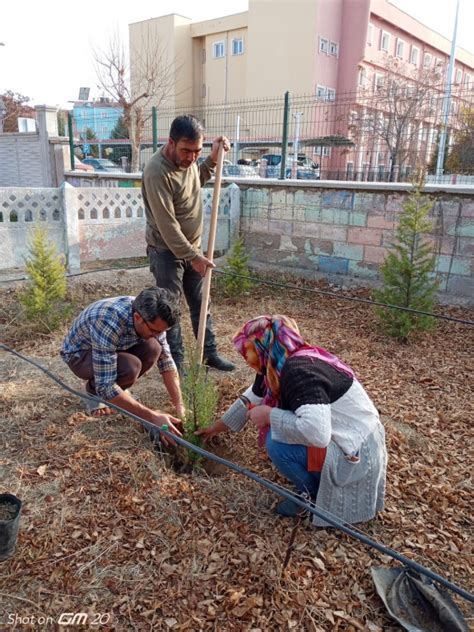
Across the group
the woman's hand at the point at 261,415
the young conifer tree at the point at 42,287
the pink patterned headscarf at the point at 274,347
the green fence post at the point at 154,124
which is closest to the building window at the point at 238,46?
the green fence post at the point at 154,124

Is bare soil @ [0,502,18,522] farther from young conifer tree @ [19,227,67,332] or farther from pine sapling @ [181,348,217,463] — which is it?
young conifer tree @ [19,227,67,332]

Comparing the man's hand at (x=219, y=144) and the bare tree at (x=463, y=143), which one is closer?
the man's hand at (x=219, y=144)

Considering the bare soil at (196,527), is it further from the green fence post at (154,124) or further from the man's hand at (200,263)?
the green fence post at (154,124)

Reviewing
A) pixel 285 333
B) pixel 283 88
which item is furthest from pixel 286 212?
pixel 283 88

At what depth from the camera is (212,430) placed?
103 inches

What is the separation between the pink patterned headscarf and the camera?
2.10m

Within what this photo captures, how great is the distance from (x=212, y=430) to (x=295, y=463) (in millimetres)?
555

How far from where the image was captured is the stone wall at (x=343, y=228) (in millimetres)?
5555

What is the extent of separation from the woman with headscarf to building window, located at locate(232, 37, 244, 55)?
34.5 metres

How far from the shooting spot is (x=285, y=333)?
2107 mm

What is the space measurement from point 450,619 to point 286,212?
5.76 metres

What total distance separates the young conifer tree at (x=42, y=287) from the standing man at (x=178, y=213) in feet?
5.08

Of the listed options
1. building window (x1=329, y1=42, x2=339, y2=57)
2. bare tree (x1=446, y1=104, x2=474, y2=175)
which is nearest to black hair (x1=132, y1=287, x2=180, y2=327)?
bare tree (x1=446, y1=104, x2=474, y2=175)

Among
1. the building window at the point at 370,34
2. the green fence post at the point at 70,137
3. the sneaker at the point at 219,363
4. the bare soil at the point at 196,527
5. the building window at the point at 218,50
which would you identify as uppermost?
the building window at the point at 370,34
